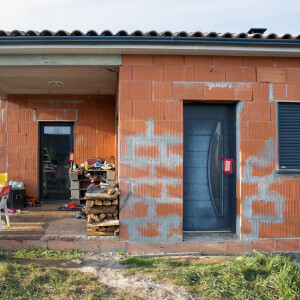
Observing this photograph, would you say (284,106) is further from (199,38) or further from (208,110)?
(199,38)

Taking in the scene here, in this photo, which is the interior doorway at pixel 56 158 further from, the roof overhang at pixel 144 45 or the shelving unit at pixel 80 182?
the roof overhang at pixel 144 45

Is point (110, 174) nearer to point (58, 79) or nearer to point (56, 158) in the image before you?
point (56, 158)

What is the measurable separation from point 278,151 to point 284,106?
910 mm

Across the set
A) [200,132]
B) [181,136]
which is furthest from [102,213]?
[200,132]

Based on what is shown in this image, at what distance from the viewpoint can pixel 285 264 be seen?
14.4ft

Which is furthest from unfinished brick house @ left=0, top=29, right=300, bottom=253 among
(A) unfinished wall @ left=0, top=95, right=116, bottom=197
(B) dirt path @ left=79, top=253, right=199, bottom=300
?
(A) unfinished wall @ left=0, top=95, right=116, bottom=197

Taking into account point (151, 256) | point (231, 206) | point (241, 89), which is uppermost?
point (241, 89)

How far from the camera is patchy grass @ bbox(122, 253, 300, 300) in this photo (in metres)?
3.88

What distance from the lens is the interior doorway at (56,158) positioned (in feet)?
29.9

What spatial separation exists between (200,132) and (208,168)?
74cm

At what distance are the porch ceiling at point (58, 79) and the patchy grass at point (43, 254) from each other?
3.52 meters

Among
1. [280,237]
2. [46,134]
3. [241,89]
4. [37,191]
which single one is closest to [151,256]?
[280,237]

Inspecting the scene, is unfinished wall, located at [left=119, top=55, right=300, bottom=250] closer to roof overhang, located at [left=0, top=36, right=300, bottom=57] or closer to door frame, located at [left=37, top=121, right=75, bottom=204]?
roof overhang, located at [left=0, top=36, right=300, bottom=57]

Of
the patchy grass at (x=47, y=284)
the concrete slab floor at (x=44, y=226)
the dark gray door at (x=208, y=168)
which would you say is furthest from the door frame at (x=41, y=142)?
the patchy grass at (x=47, y=284)
